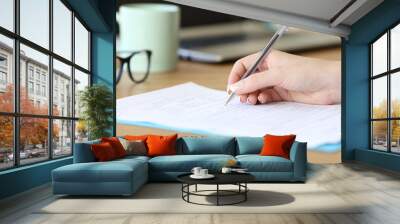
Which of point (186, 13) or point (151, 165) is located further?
point (186, 13)

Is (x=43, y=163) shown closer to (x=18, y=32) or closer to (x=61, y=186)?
(x=61, y=186)

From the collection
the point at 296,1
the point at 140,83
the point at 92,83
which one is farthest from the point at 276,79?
the point at 92,83

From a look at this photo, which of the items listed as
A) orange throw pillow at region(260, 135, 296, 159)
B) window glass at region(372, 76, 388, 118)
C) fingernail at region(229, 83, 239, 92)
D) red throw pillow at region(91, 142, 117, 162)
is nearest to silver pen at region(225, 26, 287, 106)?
fingernail at region(229, 83, 239, 92)

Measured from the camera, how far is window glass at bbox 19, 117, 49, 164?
6.22m

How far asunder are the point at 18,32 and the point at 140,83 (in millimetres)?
4037

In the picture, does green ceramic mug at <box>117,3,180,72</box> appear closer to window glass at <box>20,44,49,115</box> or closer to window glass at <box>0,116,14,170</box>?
window glass at <box>20,44,49,115</box>

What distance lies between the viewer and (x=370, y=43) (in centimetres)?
1007

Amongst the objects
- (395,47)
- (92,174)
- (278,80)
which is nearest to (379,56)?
(395,47)

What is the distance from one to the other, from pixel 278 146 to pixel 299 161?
1.70ft

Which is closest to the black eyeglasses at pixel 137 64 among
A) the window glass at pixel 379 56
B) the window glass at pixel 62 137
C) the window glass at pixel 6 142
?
the window glass at pixel 62 137

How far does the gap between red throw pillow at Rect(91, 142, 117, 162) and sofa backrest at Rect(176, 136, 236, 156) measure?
1.47 metres

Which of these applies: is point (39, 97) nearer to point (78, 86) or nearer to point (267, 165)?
point (78, 86)

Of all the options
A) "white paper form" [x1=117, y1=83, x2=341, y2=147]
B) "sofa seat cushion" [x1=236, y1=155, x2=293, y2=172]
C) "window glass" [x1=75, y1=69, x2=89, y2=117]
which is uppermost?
"window glass" [x1=75, y1=69, x2=89, y2=117]

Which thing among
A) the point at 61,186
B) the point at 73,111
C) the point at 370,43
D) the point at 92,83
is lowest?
the point at 61,186
